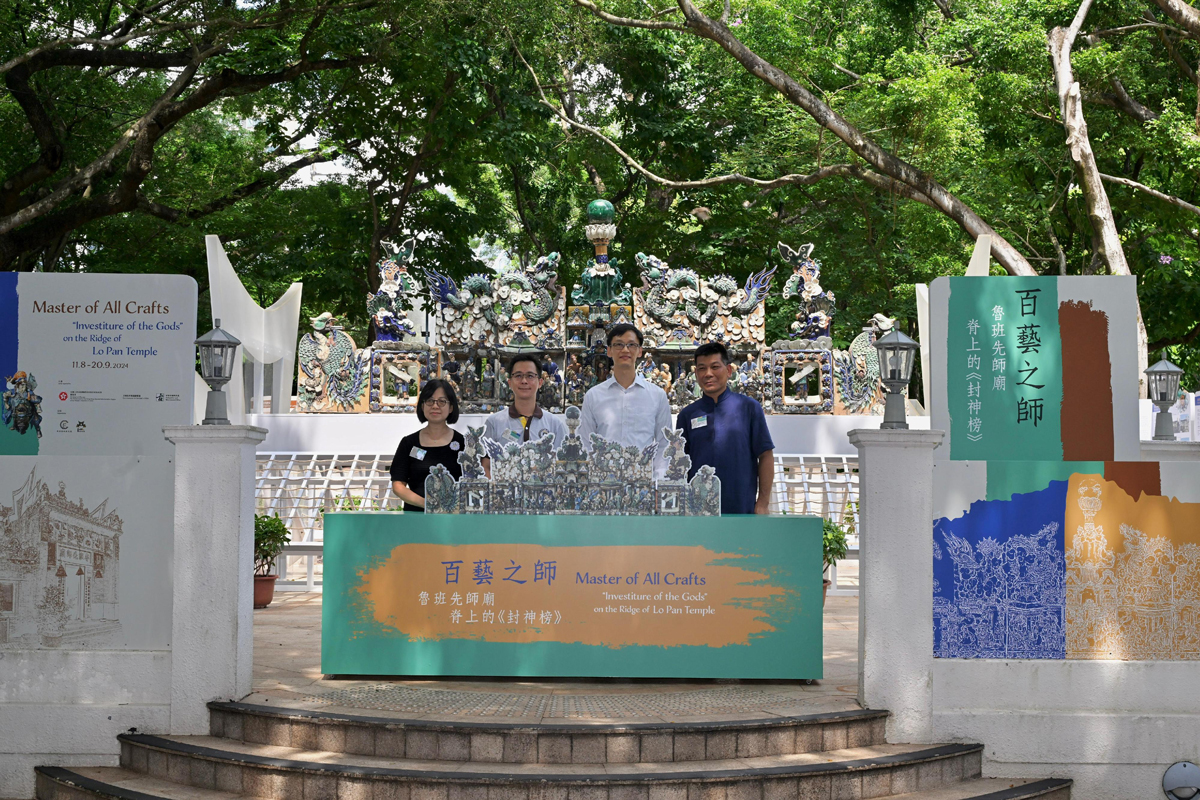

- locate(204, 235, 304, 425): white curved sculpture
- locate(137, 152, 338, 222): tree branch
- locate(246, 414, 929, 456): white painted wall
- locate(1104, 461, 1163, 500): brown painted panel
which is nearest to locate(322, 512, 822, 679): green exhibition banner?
locate(1104, 461, 1163, 500): brown painted panel

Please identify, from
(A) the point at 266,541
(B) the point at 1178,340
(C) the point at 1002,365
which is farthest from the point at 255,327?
(B) the point at 1178,340

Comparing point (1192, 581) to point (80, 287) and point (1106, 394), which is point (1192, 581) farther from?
point (80, 287)

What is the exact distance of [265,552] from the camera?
7.68 m

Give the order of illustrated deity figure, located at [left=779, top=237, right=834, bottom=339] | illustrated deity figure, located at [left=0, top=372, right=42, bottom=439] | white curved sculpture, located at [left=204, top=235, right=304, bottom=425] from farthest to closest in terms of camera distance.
A: illustrated deity figure, located at [left=779, top=237, right=834, bottom=339], white curved sculpture, located at [left=204, top=235, right=304, bottom=425], illustrated deity figure, located at [left=0, top=372, right=42, bottom=439]

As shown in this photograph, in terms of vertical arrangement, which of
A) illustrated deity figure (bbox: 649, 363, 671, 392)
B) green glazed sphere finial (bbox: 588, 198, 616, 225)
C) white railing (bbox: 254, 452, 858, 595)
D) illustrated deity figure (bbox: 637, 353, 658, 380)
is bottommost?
white railing (bbox: 254, 452, 858, 595)

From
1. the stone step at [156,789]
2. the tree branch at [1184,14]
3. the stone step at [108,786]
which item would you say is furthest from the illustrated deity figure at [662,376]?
the stone step at [108,786]

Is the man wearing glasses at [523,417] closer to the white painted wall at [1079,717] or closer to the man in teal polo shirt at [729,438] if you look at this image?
the man in teal polo shirt at [729,438]

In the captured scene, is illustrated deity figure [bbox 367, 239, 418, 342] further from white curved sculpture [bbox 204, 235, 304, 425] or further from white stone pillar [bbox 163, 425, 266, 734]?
white stone pillar [bbox 163, 425, 266, 734]

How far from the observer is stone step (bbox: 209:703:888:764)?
4.03m

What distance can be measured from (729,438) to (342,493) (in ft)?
23.7

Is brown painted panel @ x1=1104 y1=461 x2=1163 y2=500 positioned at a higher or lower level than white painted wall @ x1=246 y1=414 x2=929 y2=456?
lower

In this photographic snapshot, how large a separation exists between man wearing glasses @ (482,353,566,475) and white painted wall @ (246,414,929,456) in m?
8.55

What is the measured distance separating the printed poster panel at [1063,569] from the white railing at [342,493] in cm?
403

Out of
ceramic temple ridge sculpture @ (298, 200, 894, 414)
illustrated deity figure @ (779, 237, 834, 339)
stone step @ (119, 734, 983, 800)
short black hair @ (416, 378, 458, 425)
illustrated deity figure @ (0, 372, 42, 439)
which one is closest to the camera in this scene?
stone step @ (119, 734, 983, 800)
